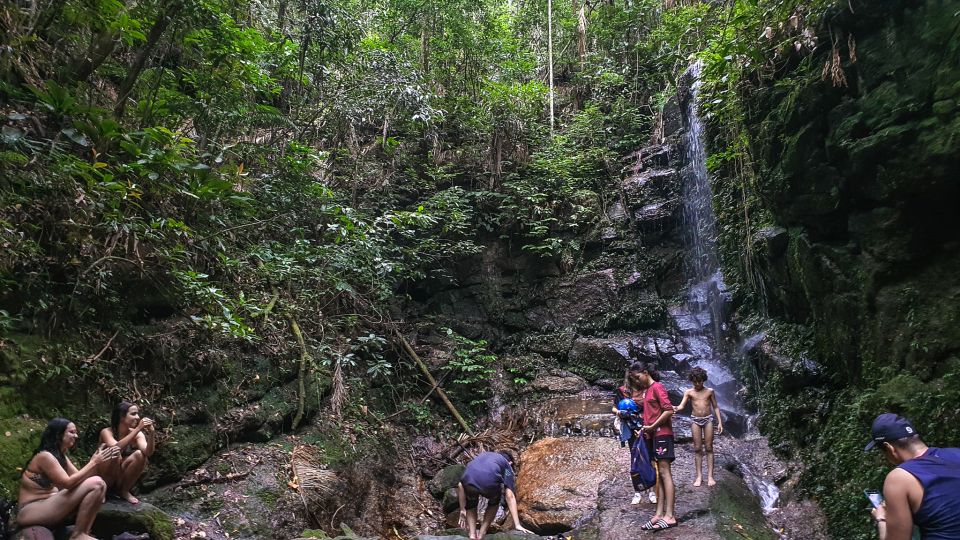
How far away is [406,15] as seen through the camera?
13.4 meters

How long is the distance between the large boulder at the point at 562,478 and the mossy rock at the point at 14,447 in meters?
5.73

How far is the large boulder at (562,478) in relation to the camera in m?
6.97

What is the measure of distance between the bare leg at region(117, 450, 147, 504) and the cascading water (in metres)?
9.10

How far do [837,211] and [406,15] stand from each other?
1137 cm

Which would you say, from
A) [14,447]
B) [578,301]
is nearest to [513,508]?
[14,447]

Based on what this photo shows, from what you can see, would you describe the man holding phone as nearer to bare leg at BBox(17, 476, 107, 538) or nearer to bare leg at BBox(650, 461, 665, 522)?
bare leg at BBox(650, 461, 665, 522)

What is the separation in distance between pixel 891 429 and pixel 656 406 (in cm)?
281

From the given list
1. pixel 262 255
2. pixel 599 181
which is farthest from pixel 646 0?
pixel 262 255

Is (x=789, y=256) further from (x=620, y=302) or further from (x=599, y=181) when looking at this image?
(x=599, y=181)

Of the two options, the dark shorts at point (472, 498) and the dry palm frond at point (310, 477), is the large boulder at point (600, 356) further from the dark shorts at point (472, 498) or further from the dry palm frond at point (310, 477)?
the dry palm frond at point (310, 477)

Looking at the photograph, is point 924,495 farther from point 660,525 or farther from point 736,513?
point 736,513

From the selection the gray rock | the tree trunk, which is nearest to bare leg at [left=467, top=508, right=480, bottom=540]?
the tree trunk

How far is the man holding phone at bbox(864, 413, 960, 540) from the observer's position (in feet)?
8.44

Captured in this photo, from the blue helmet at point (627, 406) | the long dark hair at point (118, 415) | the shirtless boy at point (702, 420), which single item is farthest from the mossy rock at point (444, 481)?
the long dark hair at point (118, 415)
